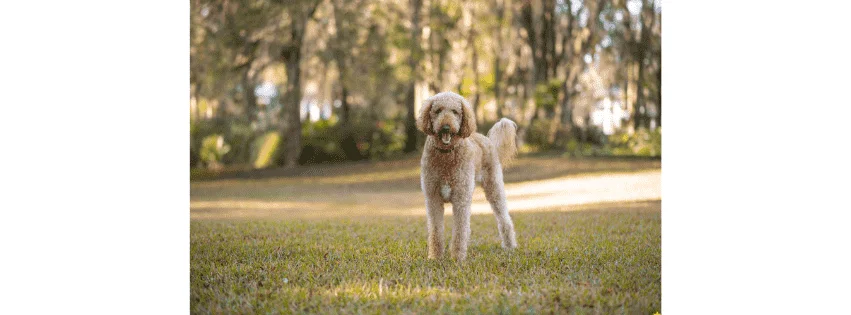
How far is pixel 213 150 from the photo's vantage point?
611cm

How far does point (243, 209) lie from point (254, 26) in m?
1.86

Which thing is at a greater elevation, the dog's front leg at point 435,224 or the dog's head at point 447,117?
the dog's head at point 447,117

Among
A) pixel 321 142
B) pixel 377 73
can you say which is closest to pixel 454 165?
pixel 321 142

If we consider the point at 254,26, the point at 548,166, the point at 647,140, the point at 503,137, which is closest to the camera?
the point at 503,137

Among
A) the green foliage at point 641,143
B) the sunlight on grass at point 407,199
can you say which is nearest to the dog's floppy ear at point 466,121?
the sunlight on grass at point 407,199

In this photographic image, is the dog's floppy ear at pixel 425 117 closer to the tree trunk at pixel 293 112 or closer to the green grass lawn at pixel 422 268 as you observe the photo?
the green grass lawn at pixel 422 268

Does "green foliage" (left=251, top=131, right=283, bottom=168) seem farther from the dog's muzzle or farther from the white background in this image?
the dog's muzzle

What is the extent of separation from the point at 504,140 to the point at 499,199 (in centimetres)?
28

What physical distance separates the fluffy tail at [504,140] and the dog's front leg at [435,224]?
0.46m

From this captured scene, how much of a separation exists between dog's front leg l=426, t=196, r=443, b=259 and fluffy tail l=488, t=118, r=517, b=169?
46 centimetres

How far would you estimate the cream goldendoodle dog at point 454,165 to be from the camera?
261 cm
